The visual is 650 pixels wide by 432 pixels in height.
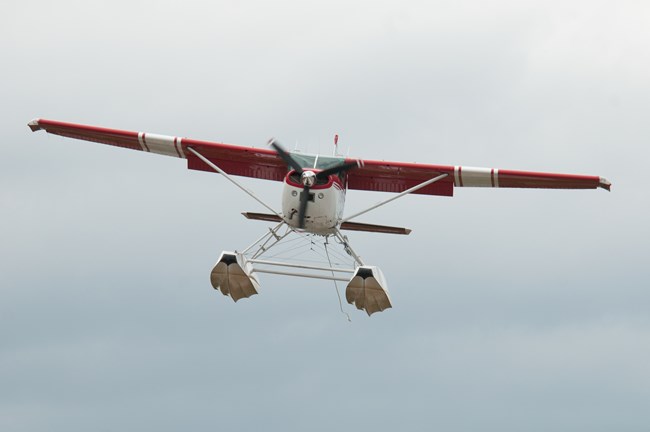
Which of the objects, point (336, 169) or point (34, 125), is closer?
point (336, 169)

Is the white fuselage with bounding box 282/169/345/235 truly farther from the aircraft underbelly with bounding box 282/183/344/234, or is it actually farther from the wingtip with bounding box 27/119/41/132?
the wingtip with bounding box 27/119/41/132

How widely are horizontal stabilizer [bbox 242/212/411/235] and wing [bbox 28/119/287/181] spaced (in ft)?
4.41

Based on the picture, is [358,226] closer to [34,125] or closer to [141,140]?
[141,140]

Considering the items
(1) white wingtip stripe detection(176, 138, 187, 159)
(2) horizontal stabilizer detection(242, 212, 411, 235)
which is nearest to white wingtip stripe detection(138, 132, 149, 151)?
(1) white wingtip stripe detection(176, 138, 187, 159)

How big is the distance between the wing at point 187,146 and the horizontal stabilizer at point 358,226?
4.41 ft

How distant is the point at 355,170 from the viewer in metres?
30.1

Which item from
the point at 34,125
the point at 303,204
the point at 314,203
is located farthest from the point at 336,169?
the point at 34,125

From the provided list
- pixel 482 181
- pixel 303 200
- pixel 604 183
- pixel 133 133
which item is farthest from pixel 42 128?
pixel 604 183

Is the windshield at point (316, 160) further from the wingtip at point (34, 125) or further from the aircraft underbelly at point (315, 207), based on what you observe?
the wingtip at point (34, 125)

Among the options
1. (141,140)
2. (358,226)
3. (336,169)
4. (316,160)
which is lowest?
(358,226)

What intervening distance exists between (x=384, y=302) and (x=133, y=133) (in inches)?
288

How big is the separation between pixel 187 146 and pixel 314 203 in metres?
4.33

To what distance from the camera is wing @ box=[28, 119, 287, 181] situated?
3048cm

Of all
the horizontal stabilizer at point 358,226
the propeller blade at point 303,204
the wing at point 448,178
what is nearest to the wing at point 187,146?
the horizontal stabilizer at point 358,226
